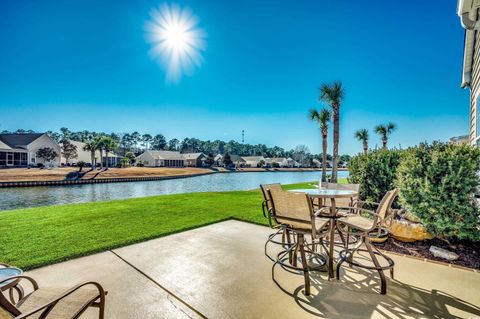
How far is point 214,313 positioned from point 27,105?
3990cm

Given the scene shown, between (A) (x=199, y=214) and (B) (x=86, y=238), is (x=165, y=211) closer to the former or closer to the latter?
(A) (x=199, y=214)

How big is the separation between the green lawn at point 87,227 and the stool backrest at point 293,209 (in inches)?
99.8

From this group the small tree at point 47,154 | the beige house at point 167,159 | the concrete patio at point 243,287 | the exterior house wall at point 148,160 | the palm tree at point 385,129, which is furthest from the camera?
the beige house at point 167,159

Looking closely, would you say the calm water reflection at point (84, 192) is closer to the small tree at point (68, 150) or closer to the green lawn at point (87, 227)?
the green lawn at point (87, 227)

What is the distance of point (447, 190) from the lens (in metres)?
3.22

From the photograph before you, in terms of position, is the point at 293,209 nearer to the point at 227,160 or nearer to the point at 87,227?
the point at 87,227

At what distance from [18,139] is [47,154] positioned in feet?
15.9

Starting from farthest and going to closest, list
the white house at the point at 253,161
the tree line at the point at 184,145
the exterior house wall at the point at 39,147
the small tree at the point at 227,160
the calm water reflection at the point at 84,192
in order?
the tree line at the point at 184,145
the white house at the point at 253,161
the small tree at the point at 227,160
the exterior house wall at the point at 39,147
the calm water reflection at the point at 84,192

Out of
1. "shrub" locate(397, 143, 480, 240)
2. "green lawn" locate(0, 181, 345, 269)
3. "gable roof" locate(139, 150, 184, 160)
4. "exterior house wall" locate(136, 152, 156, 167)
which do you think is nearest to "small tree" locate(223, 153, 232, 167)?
"gable roof" locate(139, 150, 184, 160)

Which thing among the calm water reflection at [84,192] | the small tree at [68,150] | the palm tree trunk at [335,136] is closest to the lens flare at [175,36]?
the calm water reflection at [84,192]

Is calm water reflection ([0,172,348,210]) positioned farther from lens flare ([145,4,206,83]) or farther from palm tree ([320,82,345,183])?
lens flare ([145,4,206,83])

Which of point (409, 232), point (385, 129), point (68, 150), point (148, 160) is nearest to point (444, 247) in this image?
point (409, 232)

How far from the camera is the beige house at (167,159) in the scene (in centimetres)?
5628

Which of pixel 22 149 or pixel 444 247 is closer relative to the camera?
pixel 444 247
